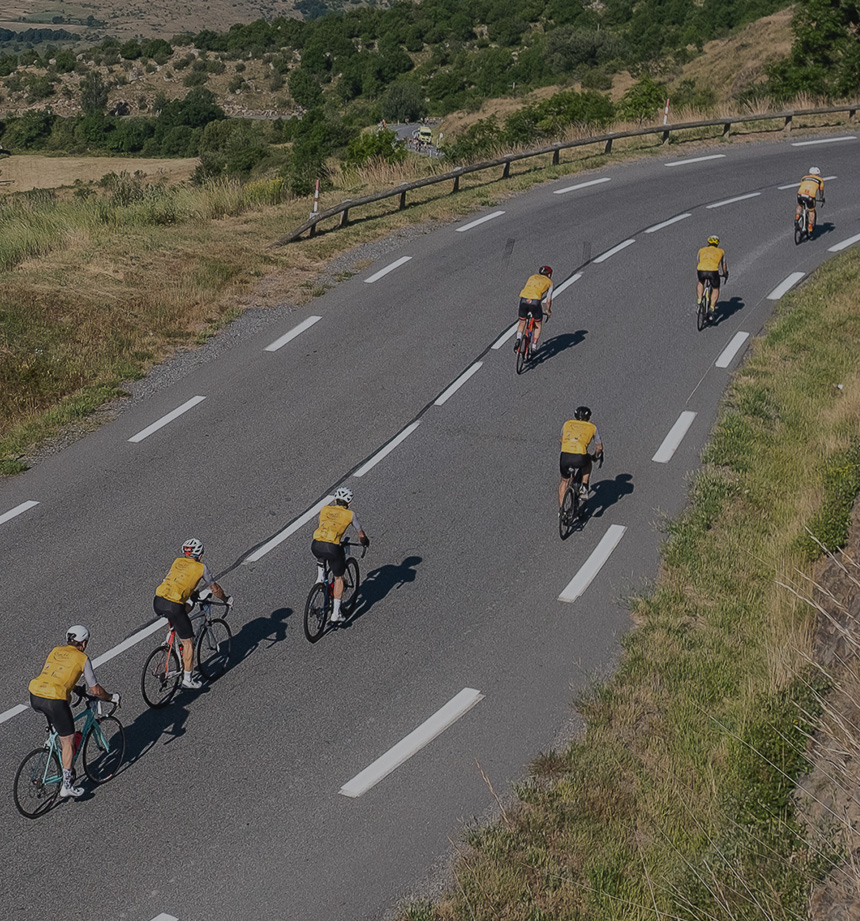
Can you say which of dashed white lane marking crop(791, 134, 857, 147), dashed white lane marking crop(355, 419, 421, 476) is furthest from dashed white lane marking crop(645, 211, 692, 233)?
dashed white lane marking crop(355, 419, 421, 476)

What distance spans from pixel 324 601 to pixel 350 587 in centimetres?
53

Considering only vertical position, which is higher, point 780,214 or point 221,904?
point 780,214

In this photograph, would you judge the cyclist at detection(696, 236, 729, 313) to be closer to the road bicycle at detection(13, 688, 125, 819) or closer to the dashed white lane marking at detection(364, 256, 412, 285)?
the dashed white lane marking at detection(364, 256, 412, 285)

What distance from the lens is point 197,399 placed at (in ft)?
56.0

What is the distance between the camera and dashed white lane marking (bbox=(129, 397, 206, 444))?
1588 cm

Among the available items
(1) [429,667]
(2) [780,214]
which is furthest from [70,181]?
(1) [429,667]

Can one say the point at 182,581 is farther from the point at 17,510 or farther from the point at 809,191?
the point at 809,191

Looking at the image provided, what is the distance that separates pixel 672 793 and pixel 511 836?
1.47m

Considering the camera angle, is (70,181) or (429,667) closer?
(429,667)

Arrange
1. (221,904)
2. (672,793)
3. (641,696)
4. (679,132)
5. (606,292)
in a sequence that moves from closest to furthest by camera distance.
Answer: (221,904), (672,793), (641,696), (606,292), (679,132)

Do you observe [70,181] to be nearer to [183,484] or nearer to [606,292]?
[606,292]

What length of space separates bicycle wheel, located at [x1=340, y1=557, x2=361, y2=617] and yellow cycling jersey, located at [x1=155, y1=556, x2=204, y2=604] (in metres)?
1.79

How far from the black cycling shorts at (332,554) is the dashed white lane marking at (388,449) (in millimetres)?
3650

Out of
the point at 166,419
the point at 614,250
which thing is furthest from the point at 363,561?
the point at 614,250
